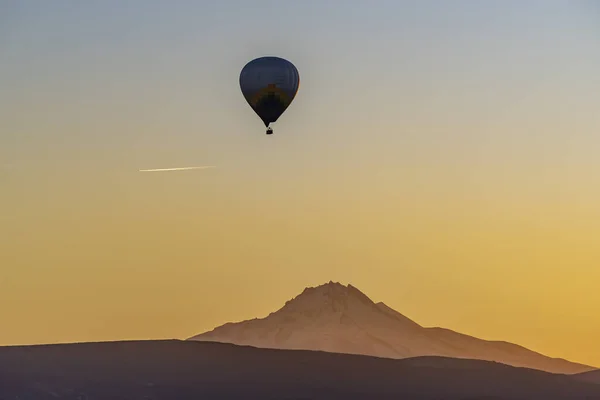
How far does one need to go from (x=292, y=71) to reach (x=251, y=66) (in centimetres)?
334

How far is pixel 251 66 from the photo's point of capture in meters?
97.7

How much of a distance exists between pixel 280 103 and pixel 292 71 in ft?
13.4

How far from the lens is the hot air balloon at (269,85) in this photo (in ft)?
311

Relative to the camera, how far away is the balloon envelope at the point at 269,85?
94.8 metres

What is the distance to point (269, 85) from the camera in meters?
96.1

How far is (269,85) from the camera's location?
315 feet

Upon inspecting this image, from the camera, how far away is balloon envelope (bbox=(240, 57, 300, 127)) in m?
94.8

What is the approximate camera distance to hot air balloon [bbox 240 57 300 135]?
311 feet

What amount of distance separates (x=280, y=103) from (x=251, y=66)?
4649 mm

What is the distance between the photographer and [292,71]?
9806 cm
